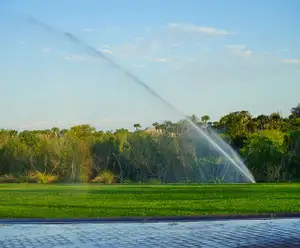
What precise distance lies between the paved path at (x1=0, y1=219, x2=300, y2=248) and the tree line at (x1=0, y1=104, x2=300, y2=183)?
27328 mm

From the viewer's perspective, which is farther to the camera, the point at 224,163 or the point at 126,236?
the point at 224,163

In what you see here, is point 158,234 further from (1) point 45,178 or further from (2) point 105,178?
(1) point 45,178

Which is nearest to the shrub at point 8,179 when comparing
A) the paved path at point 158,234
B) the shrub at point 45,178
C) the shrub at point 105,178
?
the shrub at point 45,178

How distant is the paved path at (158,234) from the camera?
9.94 metres

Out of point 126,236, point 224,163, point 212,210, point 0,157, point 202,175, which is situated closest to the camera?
point 126,236

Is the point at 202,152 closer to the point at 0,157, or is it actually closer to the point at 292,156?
the point at 292,156

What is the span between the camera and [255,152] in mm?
41875

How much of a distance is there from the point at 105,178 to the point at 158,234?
30.4 m

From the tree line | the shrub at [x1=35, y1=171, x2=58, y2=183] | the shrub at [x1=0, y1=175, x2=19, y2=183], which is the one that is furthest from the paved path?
the shrub at [x1=0, y1=175, x2=19, y2=183]

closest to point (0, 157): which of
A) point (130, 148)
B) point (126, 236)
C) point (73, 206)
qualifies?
point (130, 148)

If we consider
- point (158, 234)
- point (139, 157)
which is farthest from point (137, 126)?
point (158, 234)

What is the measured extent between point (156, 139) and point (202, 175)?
168 inches

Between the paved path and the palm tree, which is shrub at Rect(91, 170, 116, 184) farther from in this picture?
the paved path

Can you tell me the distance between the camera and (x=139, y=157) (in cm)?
4300
